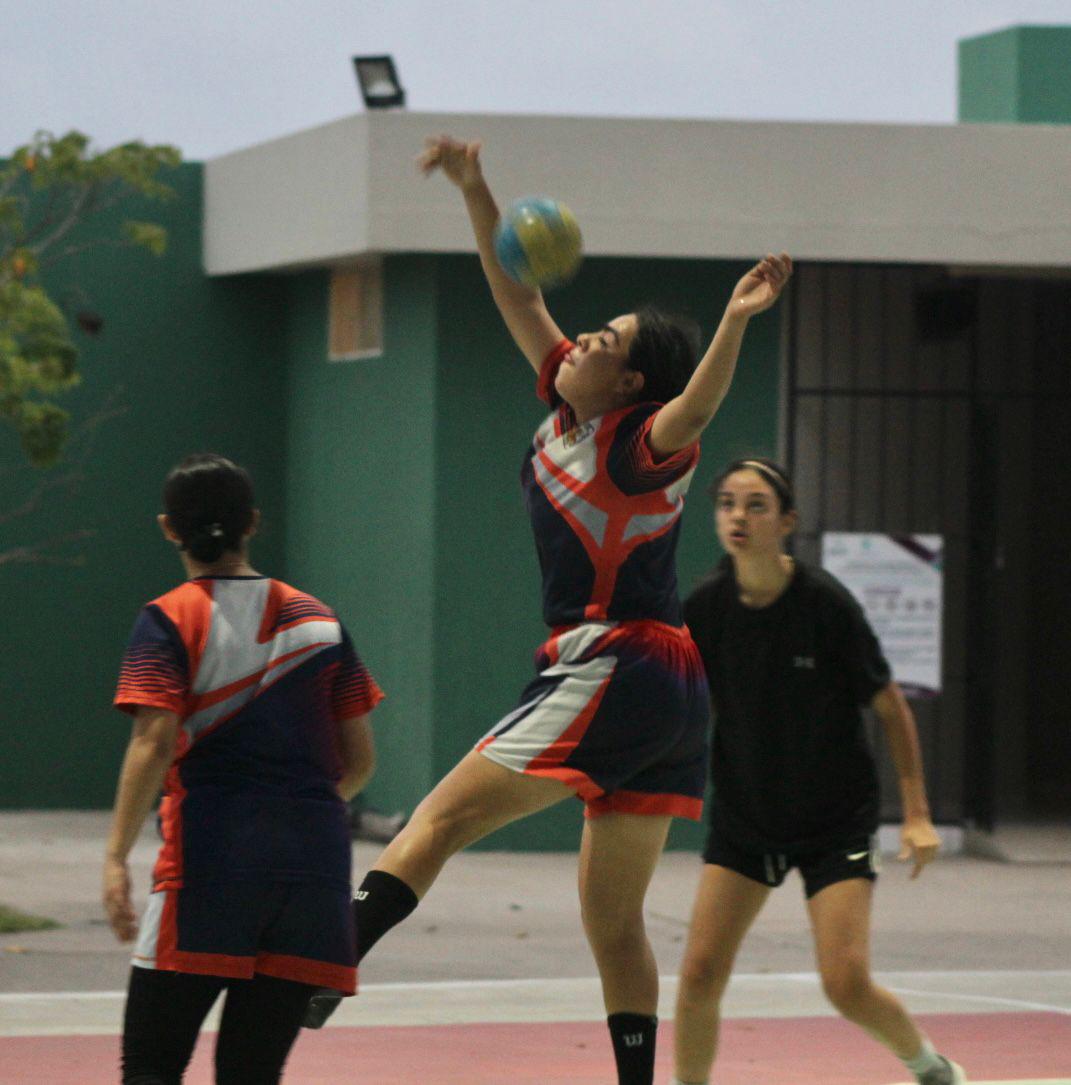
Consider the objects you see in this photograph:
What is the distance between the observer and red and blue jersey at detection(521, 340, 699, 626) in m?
5.54

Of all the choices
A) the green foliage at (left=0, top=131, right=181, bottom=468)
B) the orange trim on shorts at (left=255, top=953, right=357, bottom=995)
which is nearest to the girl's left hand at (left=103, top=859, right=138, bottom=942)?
the orange trim on shorts at (left=255, top=953, right=357, bottom=995)

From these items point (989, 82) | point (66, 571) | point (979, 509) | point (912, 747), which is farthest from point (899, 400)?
point (912, 747)

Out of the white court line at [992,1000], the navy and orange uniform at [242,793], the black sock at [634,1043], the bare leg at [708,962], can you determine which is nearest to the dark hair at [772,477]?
the bare leg at [708,962]

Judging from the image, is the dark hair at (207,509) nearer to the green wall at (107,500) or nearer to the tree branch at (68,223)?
the tree branch at (68,223)

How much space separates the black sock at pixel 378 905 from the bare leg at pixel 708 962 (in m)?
1.07

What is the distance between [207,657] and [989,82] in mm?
15277

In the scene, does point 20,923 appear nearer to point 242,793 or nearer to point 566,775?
point 566,775

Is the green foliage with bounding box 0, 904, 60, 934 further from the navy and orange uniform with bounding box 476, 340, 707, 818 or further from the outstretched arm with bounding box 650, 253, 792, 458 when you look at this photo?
the outstretched arm with bounding box 650, 253, 792, 458

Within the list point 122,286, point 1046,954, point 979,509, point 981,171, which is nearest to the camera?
point 1046,954

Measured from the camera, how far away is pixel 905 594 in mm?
14883

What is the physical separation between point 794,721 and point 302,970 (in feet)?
6.30

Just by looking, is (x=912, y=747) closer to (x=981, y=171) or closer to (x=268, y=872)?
(x=268, y=872)

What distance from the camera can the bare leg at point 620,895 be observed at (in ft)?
18.7

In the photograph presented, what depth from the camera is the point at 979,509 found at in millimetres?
14969
